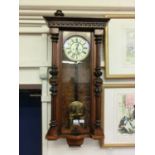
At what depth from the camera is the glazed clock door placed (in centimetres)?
144

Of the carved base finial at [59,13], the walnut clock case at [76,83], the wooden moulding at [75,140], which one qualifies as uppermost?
the carved base finial at [59,13]

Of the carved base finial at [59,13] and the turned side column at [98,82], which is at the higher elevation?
the carved base finial at [59,13]

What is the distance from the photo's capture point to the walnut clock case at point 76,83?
1413 mm

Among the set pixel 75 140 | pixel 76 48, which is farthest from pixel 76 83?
pixel 75 140

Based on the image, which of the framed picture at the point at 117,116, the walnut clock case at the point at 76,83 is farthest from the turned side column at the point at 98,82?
the framed picture at the point at 117,116

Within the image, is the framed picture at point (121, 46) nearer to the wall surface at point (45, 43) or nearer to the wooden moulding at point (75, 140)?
the wall surface at point (45, 43)

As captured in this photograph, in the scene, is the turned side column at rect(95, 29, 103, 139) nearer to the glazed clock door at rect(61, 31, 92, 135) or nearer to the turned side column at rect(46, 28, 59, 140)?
the glazed clock door at rect(61, 31, 92, 135)

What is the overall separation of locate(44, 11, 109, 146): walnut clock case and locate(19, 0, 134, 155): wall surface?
13cm

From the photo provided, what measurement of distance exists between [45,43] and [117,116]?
0.60 meters
